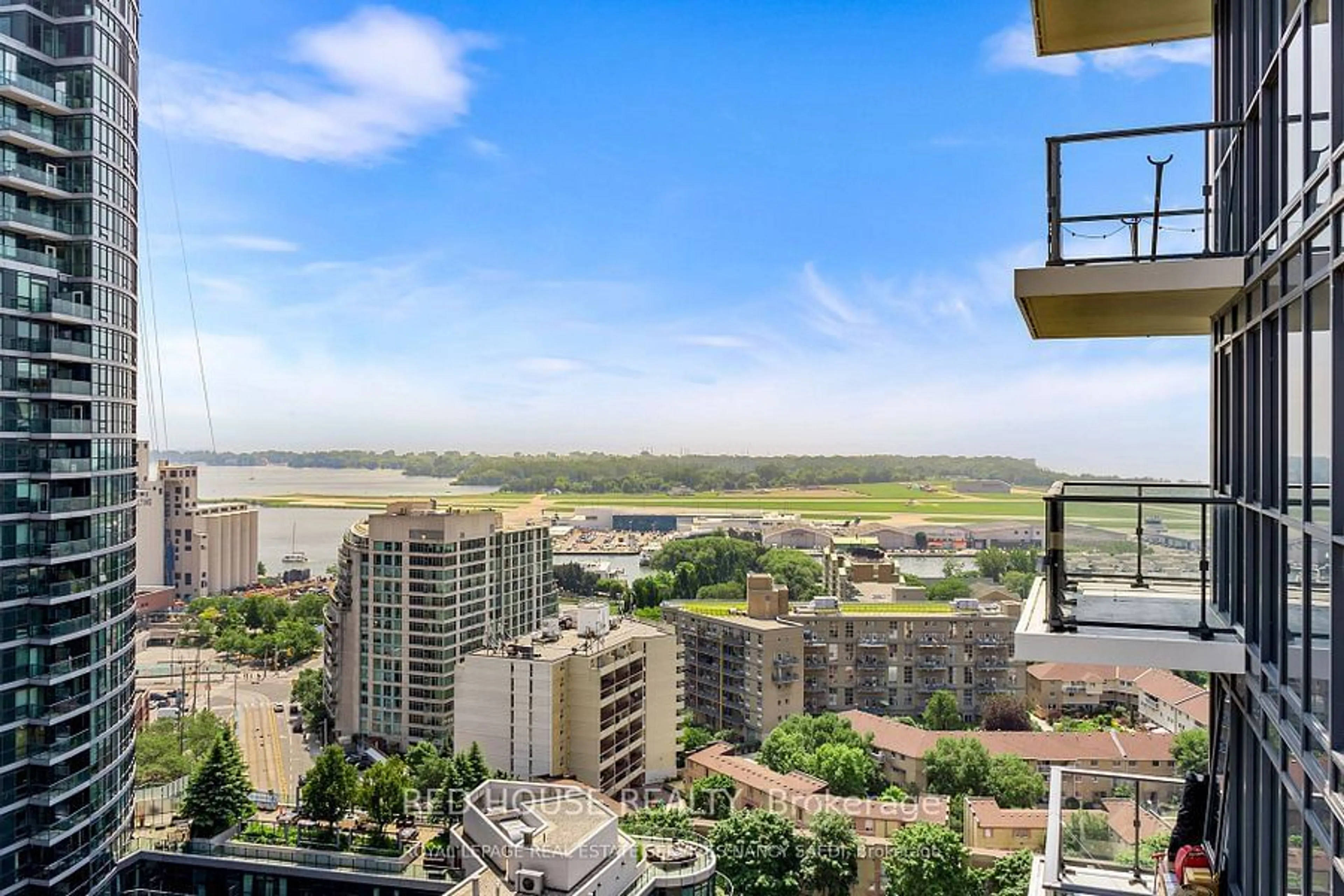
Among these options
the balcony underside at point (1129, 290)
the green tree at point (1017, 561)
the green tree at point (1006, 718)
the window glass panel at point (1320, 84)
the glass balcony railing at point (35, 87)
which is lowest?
the green tree at point (1006, 718)

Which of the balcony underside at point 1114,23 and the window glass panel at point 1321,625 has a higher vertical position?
the balcony underside at point 1114,23

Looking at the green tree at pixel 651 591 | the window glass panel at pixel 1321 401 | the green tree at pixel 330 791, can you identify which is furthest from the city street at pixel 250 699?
the window glass panel at pixel 1321 401

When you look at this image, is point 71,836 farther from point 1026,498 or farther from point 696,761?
point 696,761

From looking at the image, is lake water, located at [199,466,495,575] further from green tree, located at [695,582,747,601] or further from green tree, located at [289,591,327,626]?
green tree, located at [695,582,747,601]

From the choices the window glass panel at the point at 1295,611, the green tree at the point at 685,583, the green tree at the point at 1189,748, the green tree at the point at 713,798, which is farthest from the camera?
the green tree at the point at 685,583

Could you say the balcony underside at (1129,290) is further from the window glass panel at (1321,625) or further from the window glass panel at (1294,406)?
the window glass panel at (1321,625)

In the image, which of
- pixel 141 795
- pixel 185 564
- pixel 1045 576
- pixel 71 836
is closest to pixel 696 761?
pixel 141 795

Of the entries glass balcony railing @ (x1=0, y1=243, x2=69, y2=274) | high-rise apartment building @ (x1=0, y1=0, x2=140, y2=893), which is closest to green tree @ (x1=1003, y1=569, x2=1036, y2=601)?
high-rise apartment building @ (x1=0, y1=0, x2=140, y2=893)

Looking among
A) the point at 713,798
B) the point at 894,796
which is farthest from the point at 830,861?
the point at 894,796
